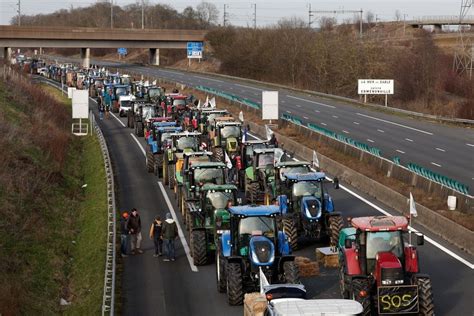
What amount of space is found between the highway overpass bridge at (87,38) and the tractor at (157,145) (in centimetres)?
7910

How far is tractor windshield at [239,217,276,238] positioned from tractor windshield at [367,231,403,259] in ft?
9.15

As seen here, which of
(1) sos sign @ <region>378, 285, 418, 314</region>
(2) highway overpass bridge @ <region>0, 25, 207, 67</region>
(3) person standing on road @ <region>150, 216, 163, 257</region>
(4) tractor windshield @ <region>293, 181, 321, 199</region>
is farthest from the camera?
(2) highway overpass bridge @ <region>0, 25, 207, 67</region>

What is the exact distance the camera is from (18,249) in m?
25.8

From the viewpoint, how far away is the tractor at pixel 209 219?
23.3 m

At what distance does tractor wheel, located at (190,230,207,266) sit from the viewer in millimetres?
23734

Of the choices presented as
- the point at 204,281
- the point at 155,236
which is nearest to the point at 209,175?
the point at 155,236

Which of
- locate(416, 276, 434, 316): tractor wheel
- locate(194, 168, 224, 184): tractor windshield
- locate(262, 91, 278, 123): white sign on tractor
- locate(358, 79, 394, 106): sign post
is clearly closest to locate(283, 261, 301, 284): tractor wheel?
locate(416, 276, 434, 316): tractor wheel

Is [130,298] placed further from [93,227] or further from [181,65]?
[181,65]

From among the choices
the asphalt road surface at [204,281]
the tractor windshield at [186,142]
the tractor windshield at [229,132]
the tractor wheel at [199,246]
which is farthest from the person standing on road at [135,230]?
the tractor windshield at [229,132]

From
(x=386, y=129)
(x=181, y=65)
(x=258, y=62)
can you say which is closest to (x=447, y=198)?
(x=386, y=129)

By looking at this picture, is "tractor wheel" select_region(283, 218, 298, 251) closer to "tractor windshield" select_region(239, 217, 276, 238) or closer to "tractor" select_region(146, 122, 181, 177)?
"tractor windshield" select_region(239, 217, 276, 238)

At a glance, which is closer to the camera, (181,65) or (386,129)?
(386,129)

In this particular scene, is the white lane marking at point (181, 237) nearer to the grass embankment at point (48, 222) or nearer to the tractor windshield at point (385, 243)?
the grass embankment at point (48, 222)

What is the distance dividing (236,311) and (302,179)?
21.6ft
